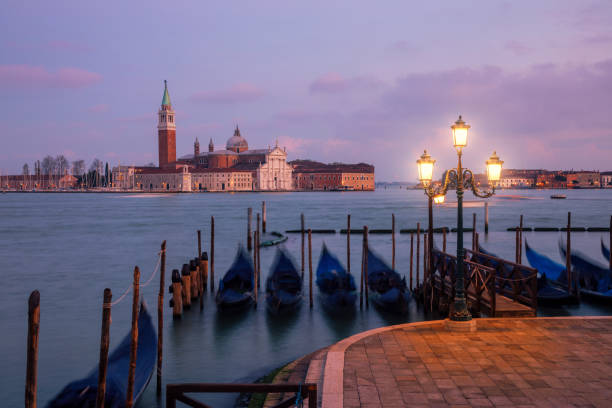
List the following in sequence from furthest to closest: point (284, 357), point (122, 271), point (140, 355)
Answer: point (122, 271)
point (284, 357)
point (140, 355)

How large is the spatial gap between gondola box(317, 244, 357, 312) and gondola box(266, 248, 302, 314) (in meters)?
0.50

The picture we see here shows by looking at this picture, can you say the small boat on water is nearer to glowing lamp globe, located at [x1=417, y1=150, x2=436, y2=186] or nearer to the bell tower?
glowing lamp globe, located at [x1=417, y1=150, x2=436, y2=186]

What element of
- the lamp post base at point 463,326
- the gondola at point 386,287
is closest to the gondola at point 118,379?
the lamp post base at point 463,326

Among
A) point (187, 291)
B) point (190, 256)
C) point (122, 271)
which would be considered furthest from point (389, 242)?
point (187, 291)

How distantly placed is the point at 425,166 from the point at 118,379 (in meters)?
3.80

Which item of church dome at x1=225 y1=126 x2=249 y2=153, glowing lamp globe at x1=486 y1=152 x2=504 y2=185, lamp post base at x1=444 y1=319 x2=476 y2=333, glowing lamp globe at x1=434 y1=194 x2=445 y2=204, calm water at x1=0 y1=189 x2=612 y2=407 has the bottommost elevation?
calm water at x1=0 y1=189 x2=612 y2=407

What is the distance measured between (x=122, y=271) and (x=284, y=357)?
9.41 metres

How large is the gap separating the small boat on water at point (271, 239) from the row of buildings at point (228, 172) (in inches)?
2724

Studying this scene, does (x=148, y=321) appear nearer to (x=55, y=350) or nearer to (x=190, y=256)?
(x=55, y=350)

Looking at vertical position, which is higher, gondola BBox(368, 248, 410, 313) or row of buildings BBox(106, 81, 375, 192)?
row of buildings BBox(106, 81, 375, 192)

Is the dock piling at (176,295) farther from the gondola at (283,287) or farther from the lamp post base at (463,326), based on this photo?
the lamp post base at (463,326)

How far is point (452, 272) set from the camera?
27.9ft

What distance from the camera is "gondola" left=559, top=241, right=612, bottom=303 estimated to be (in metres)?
9.67

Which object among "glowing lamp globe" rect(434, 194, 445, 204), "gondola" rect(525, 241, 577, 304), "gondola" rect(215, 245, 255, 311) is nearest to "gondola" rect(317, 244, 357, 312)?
"gondola" rect(215, 245, 255, 311)
